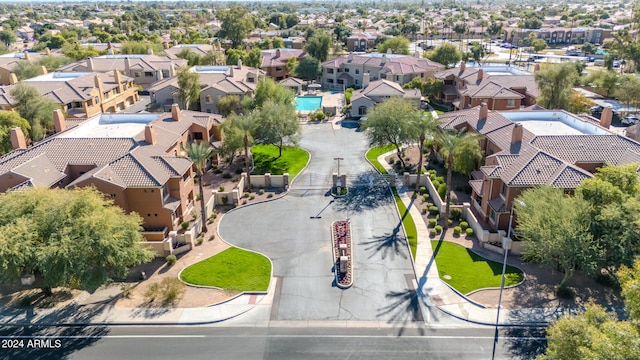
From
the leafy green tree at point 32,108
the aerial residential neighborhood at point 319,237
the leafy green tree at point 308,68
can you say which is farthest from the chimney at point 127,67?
the leafy green tree at point 308,68

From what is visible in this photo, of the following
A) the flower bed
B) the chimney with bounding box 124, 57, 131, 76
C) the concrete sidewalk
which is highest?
the chimney with bounding box 124, 57, 131, 76

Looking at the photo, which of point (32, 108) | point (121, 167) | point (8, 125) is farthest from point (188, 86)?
point (121, 167)

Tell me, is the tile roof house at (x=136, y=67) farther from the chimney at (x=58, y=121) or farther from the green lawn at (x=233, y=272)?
the green lawn at (x=233, y=272)

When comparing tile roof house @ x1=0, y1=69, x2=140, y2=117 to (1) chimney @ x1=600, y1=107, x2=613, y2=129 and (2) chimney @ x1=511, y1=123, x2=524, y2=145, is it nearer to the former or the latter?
(2) chimney @ x1=511, y1=123, x2=524, y2=145

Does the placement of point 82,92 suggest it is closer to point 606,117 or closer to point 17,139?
point 17,139

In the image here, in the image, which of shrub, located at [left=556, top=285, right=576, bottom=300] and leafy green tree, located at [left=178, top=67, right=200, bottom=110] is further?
leafy green tree, located at [left=178, top=67, right=200, bottom=110]

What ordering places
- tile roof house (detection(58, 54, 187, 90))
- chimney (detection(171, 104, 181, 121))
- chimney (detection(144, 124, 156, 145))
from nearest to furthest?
1. chimney (detection(144, 124, 156, 145))
2. chimney (detection(171, 104, 181, 121))
3. tile roof house (detection(58, 54, 187, 90))

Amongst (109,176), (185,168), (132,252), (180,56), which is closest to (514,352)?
(132,252)

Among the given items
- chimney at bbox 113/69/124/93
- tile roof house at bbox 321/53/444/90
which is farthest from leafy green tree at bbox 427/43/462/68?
chimney at bbox 113/69/124/93
